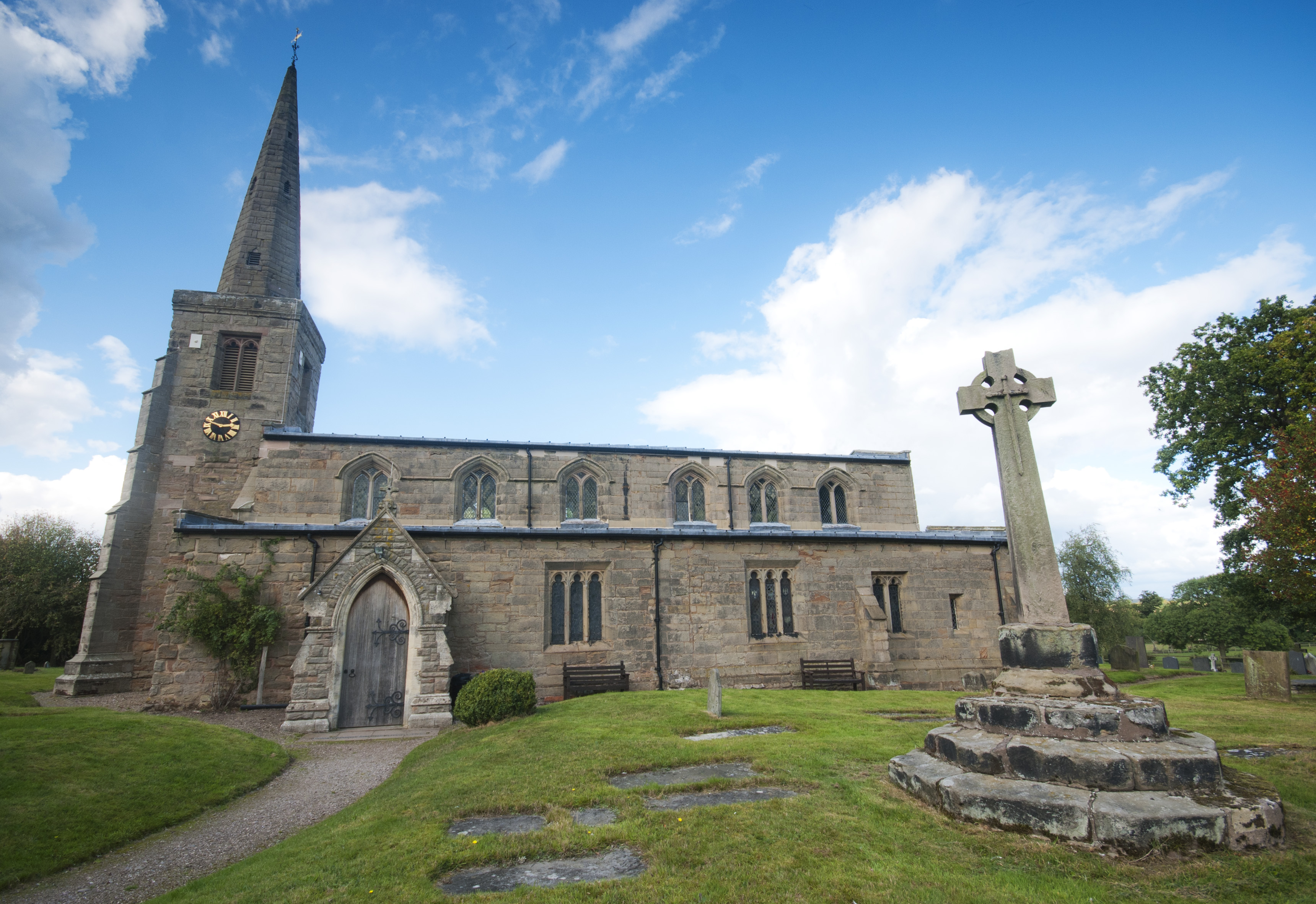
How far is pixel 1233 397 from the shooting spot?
69.7ft

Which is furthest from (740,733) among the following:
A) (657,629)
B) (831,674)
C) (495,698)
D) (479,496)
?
(479,496)

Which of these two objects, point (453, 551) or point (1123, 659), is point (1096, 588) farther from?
point (453, 551)

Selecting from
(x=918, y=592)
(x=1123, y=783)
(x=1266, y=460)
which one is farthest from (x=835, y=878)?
(x=1266, y=460)

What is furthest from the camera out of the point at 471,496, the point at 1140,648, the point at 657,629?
the point at 1140,648

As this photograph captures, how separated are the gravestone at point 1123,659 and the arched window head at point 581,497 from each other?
2185cm

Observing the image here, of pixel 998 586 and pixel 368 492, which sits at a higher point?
pixel 368 492

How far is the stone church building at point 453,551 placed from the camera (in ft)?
47.8

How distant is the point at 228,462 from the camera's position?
923 inches

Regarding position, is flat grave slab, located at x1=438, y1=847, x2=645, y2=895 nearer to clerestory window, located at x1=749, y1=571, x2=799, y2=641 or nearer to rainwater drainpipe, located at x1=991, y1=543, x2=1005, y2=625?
clerestory window, located at x1=749, y1=571, x2=799, y2=641

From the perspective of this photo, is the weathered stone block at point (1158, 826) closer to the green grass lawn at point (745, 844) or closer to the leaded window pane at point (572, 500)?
the green grass lawn at point (745, 844)

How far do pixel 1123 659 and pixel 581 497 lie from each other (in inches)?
901

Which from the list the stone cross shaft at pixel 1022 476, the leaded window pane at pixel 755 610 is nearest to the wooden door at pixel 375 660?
the leaded window pane at pixel 755 610

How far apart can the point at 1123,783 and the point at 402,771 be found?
964 cm

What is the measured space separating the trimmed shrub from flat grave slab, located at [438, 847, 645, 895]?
7682 mm
